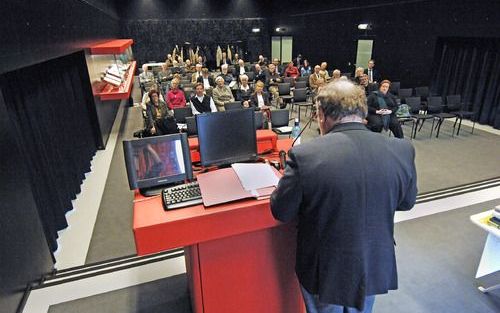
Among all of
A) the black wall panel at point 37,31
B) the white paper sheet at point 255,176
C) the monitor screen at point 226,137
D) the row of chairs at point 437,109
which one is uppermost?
the black wall panel at point 37,31

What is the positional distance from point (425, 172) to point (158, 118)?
438 cm

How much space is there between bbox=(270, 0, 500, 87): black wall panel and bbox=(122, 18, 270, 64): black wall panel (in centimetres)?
409

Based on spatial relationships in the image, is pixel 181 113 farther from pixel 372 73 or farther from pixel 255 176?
pixel 372 73

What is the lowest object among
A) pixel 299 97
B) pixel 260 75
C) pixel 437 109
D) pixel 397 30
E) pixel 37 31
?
pixel 437 109

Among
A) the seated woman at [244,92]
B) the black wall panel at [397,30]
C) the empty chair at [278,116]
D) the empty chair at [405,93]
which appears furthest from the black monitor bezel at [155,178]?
the black wall panel at [397,30]

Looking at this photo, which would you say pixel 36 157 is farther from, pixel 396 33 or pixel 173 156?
pixel 396 33

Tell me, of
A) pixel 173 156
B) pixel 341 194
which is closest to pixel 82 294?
pixel 173 156

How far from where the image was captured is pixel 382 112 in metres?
5.49

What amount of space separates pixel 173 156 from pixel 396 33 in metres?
9.55

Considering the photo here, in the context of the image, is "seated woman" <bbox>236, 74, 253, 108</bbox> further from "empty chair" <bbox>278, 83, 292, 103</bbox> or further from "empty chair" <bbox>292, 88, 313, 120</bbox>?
"empty chair" <bbox>278, 83, 292, 103</bbox>

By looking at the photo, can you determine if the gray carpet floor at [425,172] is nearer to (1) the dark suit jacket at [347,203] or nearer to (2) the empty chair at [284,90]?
(2) the empty chair at [284,90]

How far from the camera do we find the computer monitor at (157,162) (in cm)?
182

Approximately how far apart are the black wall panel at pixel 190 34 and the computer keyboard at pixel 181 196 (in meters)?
16.4

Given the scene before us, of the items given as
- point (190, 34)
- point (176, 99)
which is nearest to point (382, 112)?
point (176, 99)
